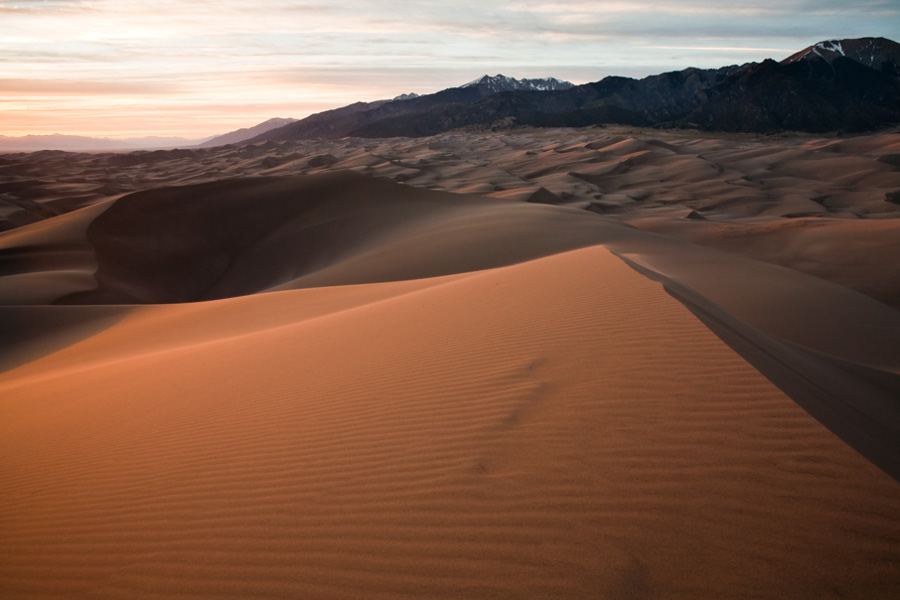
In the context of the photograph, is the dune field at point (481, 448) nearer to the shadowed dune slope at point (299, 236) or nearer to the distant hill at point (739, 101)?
the shadowed dune slope at point (299, 236)

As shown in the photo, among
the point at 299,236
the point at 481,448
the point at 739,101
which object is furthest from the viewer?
the point at 739,101

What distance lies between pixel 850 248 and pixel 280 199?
19.9 meters

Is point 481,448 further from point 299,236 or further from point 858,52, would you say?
point 858,52

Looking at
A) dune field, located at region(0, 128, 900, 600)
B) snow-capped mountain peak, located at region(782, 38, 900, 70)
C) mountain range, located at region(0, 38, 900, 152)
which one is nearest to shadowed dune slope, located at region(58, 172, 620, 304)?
dune field, located at region(0, 128, 900, 600)

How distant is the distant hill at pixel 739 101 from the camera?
101625mm

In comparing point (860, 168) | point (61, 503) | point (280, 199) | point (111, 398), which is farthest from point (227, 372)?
point (860, 168)

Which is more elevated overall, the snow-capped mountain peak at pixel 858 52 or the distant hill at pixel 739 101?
the snow-capped mountain peak at pixel 858 52

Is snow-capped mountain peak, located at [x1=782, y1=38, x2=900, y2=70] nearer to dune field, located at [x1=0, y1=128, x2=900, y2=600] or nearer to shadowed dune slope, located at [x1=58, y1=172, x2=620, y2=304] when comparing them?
shadowed dune slope, located at [x1=58, y1=172, x2=620, y2=304]

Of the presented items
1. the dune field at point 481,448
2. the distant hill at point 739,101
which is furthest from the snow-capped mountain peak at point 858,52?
the dune field at point 481,448

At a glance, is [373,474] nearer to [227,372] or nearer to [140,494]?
[140,494]

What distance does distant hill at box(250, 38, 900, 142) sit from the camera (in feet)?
333

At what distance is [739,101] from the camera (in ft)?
357

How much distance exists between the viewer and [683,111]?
410 feet

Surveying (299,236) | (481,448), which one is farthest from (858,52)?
(481,448)
